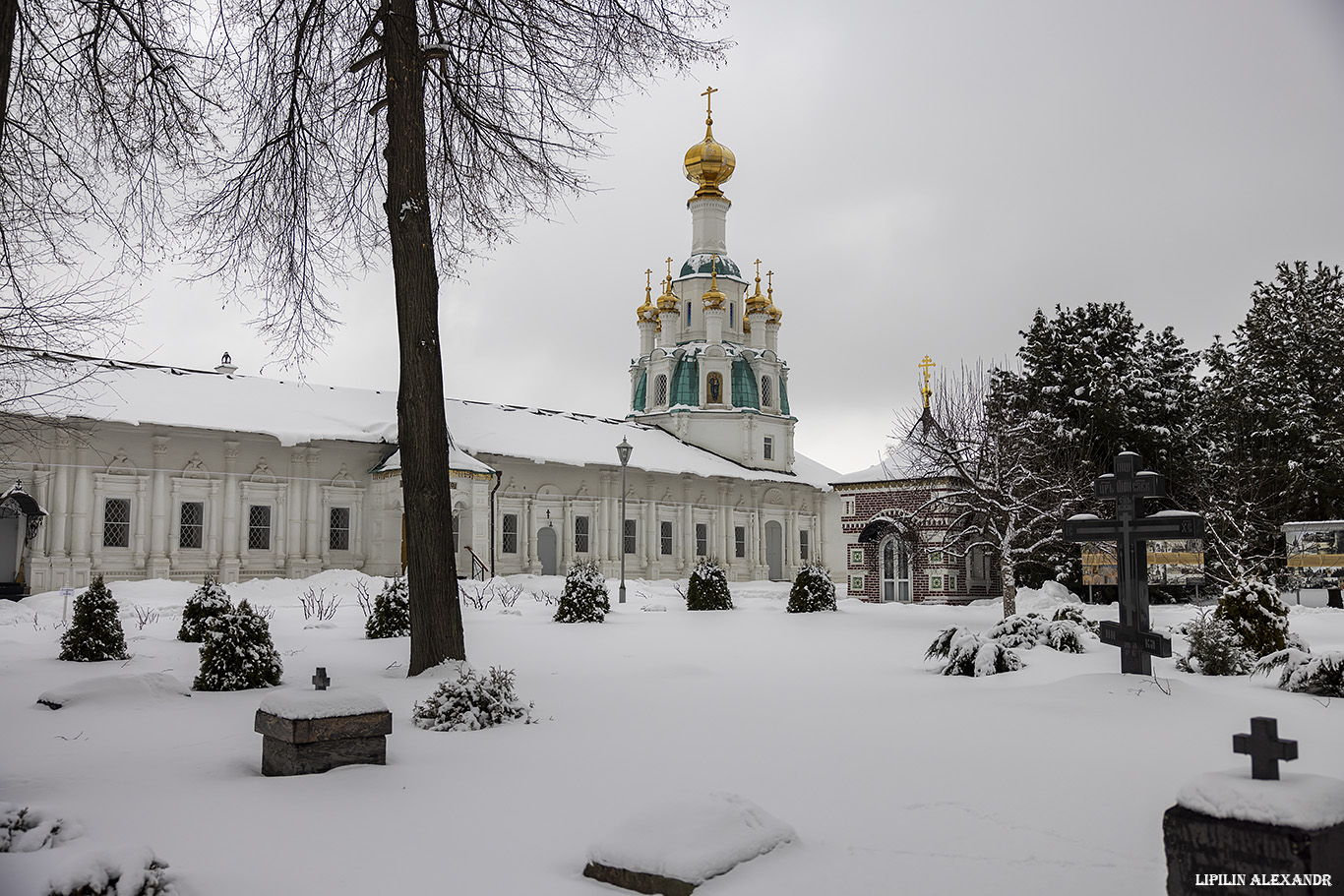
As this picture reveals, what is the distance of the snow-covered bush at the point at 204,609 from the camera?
11.6 meters

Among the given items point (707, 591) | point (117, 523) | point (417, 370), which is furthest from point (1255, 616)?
point (117, 523)

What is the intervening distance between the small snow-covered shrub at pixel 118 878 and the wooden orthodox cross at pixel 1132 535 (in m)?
9.71

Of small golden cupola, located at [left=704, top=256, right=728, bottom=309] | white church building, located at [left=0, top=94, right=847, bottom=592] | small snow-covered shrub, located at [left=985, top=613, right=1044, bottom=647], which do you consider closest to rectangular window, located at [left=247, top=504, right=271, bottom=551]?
white church building, located at [left=0, top=94, right=847, bottom=592]

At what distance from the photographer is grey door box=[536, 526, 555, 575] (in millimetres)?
40469

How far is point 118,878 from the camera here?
4.02 m

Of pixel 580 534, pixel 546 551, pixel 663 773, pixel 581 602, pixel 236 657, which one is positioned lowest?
pixel 663 773

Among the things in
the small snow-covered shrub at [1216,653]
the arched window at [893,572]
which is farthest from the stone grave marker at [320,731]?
the arched window at [893,572]

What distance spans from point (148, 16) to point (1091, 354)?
29.3 m

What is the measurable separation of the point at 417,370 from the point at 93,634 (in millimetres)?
5455

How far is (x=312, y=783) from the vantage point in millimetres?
6234

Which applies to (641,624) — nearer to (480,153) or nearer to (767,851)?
(480,153)

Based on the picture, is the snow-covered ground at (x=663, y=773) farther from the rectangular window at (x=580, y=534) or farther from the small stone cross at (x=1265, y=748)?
the rectangular window at (x=580, y=534)

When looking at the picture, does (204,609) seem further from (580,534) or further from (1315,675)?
(580,534)

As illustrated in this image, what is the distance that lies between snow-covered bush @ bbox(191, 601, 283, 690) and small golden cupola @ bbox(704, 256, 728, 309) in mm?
39844
